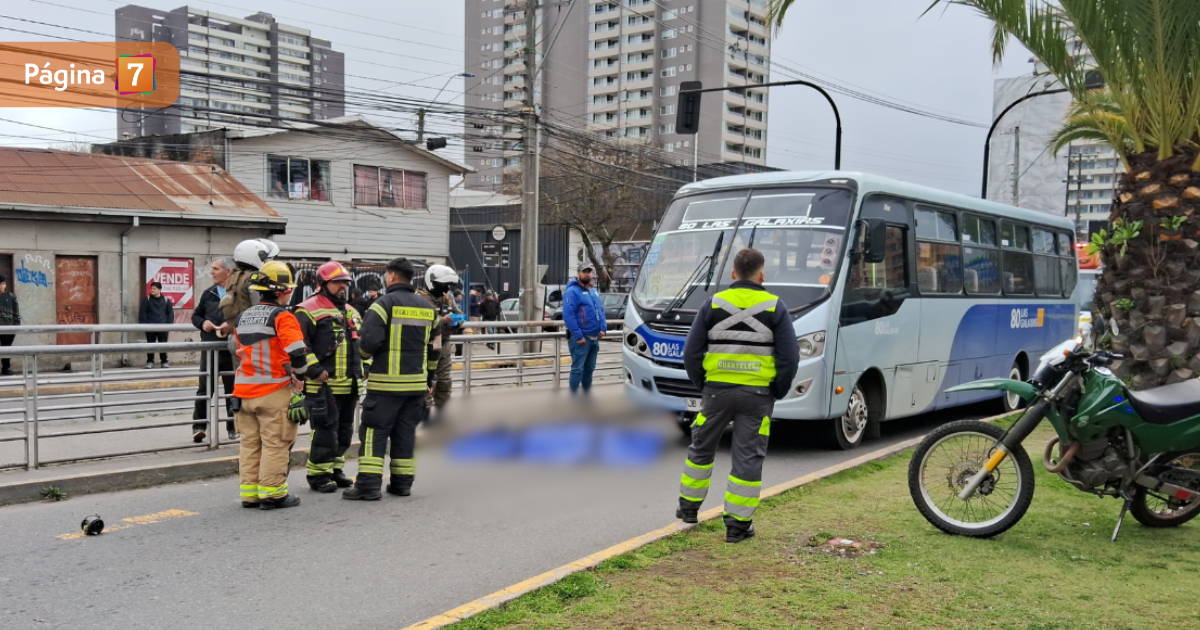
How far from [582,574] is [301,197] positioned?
29.4 meters

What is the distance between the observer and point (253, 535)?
666cm

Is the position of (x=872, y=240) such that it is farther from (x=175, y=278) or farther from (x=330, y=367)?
(x=175, y=278)

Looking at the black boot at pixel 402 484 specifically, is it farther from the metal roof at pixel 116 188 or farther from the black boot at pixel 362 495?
the metal roof at pixel 116 188

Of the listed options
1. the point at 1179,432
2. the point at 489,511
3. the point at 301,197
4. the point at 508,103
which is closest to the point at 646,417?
the point at 489,511

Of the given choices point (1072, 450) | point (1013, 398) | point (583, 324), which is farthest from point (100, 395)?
point (1013, 398)

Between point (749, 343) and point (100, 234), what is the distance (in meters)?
18.4

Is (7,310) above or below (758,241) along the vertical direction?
below

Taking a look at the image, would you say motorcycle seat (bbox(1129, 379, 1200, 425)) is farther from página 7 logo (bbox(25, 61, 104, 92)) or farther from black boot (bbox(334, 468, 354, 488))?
página 7 logo (bbox(25, 61, 104, 92))

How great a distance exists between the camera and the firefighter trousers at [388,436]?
7.68 meters

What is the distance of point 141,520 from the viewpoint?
7.08 m

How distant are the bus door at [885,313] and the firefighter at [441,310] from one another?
156 inches

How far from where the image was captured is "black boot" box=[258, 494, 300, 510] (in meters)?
7.45

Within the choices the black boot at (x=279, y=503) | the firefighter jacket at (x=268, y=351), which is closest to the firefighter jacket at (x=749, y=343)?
the firefighter jacket at (x=268, y=351)

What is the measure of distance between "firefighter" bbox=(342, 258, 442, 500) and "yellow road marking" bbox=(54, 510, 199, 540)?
120 centimetres
